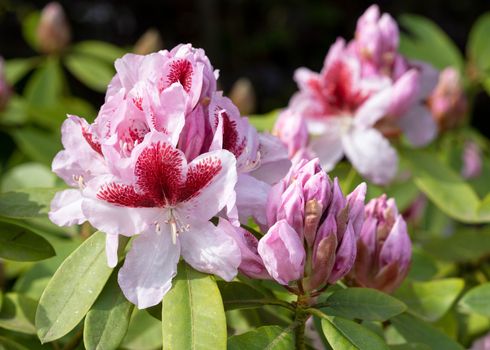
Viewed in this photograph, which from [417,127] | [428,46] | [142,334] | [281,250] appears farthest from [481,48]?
[281,250]

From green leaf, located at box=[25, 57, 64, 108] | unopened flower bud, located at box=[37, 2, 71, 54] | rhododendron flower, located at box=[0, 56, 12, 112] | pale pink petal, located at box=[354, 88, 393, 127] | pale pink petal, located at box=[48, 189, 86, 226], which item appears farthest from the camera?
unopened flower bud, located at box=[37, 2, 71, 54]

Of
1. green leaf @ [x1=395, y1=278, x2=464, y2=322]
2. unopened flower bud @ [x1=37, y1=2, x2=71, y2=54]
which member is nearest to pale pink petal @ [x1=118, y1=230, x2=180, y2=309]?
green leaf @ [x1=395, y1=278, x2=464, y2=322]

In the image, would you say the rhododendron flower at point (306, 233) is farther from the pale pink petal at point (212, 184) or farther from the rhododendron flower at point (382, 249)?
the rhododendron flower at point (382, 249)

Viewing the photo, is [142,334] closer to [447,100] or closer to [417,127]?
[417,127]

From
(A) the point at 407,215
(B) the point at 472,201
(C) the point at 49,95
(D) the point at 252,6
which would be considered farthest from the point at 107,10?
(B) the point at 472,201

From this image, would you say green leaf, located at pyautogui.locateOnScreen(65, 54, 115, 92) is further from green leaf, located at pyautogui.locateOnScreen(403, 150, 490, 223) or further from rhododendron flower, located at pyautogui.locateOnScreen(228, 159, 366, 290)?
rhododendron flower, located at pyautogui.locateOnScreen(228, 159, 366, 290)

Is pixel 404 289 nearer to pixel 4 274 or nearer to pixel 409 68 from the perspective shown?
pixel 409 68

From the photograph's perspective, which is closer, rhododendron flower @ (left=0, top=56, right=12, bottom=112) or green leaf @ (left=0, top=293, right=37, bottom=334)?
green leaf @ (left=0, top=293, right=37, bottom=334)

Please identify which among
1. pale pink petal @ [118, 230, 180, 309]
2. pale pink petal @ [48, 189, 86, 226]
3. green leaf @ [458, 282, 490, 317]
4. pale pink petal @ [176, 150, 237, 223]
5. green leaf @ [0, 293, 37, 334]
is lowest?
green leaf @ [0, 293, 37, 334]
